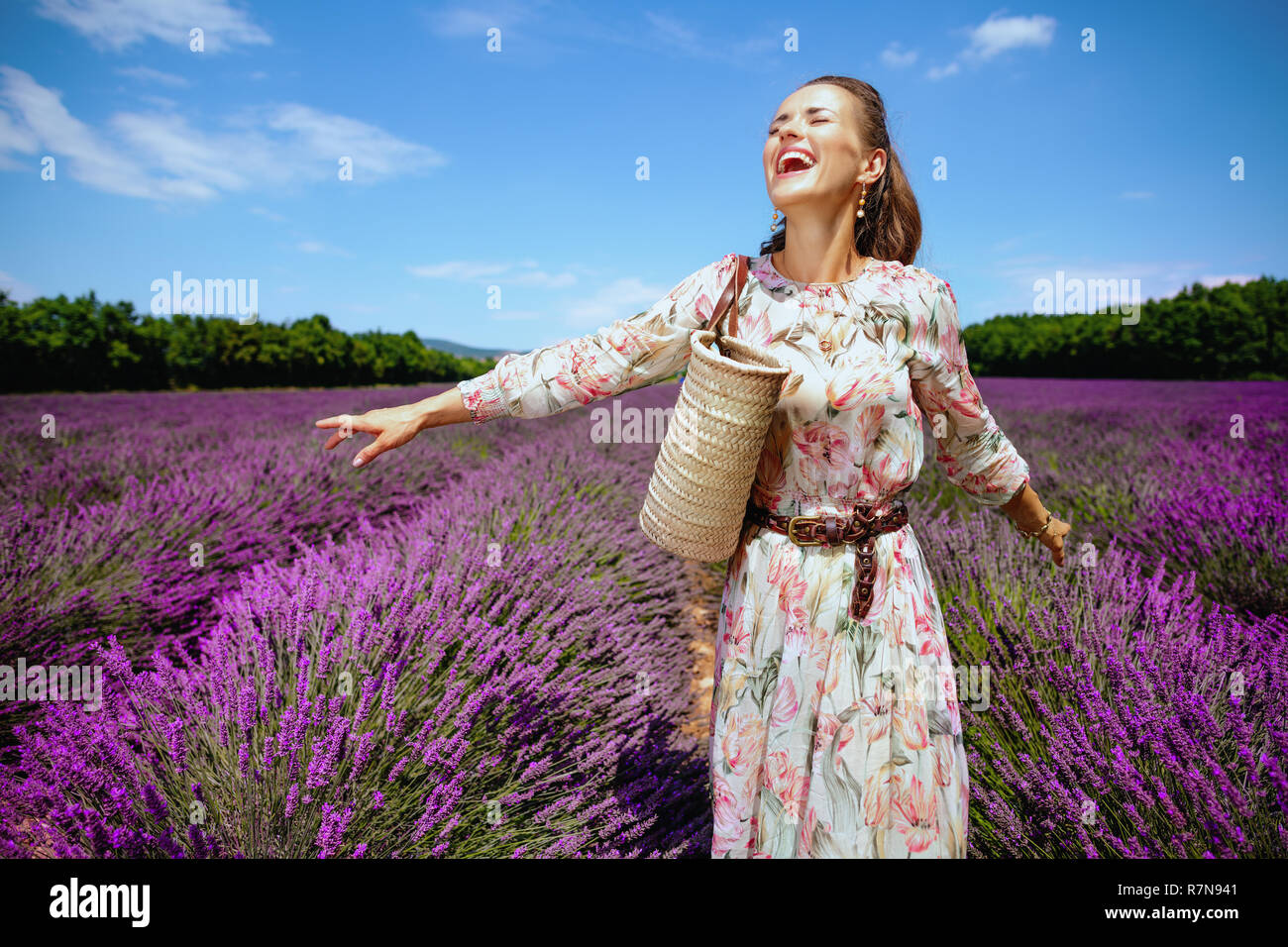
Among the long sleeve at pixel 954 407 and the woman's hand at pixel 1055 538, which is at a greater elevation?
the long sleeve at pixel 954 407

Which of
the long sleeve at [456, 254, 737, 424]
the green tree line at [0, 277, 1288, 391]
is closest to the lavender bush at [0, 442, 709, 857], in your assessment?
the long sleeve at [456, 254, 737, 424]

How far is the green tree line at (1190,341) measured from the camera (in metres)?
38.6

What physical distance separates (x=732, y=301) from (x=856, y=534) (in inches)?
17.2

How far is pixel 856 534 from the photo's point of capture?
105cm

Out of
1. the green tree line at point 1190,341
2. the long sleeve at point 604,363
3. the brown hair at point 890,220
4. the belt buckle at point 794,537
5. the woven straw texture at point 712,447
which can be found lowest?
the belt buckle at point 794,537

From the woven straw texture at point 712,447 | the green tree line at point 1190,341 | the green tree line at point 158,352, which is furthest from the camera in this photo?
the green tree line at point 1190,341

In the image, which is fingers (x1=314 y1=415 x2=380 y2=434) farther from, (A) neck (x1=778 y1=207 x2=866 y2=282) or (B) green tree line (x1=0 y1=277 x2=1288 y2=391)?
(B) green tree line (x1=0 y1=277 x2=1288 y2=391)

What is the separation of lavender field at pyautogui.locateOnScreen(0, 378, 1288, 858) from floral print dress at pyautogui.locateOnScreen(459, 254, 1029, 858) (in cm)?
43

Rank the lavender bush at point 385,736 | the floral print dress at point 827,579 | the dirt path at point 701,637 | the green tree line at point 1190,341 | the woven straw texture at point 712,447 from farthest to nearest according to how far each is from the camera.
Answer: the green tree line at point 1190,341 < the dirt path at point 701,637 < the lavender bush at point 385,736 < the floral print dress at point 827,579 < the woven straw texture at point 712,447

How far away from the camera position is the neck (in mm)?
1090

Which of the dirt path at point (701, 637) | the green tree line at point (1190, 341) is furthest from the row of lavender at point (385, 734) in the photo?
the green tree line at point (1190, 341)

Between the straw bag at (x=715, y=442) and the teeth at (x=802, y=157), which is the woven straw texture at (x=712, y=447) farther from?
the teeth at (x=802, y=157)

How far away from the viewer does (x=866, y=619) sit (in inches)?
41.3
